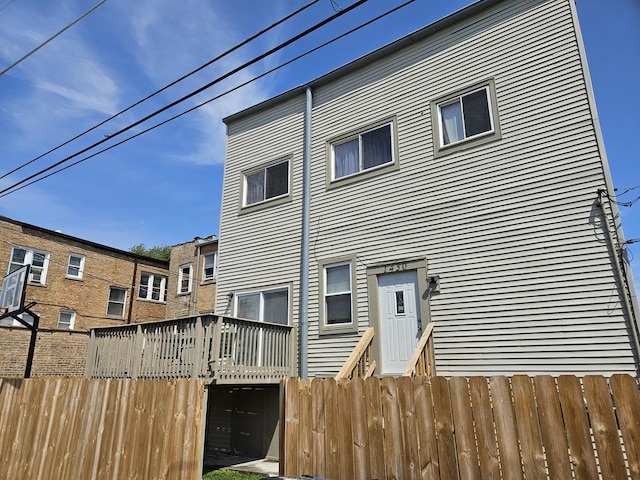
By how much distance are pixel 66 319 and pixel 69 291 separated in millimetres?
1368

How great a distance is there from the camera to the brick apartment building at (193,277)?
20922 mm

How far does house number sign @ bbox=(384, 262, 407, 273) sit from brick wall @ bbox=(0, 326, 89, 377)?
14488 millimetres

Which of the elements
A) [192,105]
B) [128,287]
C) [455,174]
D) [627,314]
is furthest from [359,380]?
[128,287]

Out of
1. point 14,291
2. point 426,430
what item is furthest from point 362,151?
point 14,291

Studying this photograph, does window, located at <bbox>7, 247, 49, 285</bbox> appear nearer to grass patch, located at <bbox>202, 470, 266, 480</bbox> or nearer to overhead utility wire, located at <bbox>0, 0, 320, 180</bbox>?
overhead utility wire, located at <bbox>0, 0, 320, 180</bbox>

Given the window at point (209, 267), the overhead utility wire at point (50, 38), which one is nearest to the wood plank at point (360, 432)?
the overhead utility wire at point (50, 38)

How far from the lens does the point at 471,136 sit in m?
8.09

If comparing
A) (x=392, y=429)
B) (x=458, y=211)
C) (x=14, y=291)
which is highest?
(x=458, y=211)

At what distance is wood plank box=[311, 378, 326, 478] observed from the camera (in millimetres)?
4414

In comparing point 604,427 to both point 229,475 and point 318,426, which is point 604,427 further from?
point 229,475

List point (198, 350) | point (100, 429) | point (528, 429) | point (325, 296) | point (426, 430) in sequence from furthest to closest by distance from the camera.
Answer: point (325, 296) → point (198, 350) → point (100, 429) → point (426, 430) → point (528, 429)

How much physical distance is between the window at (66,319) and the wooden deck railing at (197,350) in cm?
1308

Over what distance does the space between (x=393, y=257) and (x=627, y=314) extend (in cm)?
383

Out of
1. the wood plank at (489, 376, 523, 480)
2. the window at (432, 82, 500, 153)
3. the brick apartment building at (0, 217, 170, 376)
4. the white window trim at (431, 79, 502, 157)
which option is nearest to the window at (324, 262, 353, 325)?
the white window trim at (431, 79, 502, 157)
